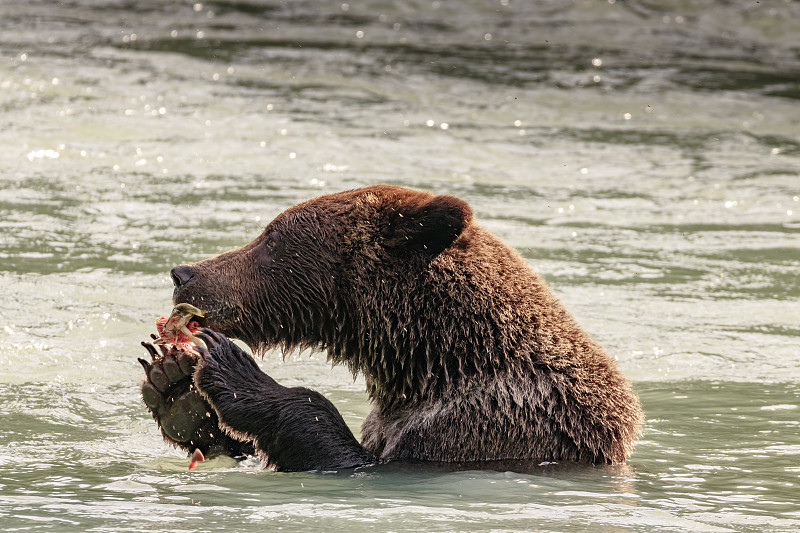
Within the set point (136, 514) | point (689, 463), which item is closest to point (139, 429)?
point (136, 514)

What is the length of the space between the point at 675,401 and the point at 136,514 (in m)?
4.35

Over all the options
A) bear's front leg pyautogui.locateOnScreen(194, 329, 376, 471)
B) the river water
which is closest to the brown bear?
bear's front leg pyautogui.locateOnScreen(194, 329, 376, 471)

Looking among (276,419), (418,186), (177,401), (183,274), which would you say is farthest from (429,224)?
(418,186)

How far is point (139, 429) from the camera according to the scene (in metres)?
7.49

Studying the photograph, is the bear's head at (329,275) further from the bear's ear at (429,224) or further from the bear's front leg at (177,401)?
the bear's front leg at (177,401)

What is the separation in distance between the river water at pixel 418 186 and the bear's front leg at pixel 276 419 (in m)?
0.20

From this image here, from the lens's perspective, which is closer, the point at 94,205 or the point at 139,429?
the point at 139,429

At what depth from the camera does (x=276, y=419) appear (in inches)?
246

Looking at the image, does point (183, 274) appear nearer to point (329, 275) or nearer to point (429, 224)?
point (329, 275)

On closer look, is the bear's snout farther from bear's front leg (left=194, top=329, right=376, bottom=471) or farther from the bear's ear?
the bear's ear

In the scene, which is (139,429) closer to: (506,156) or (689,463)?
(689,463)

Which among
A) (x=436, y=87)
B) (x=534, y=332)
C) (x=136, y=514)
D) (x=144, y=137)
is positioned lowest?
(x=136, y=514)

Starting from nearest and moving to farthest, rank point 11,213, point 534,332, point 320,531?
point 320,531, point 534,332, point 11,213

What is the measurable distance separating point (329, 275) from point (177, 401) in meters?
1.01
